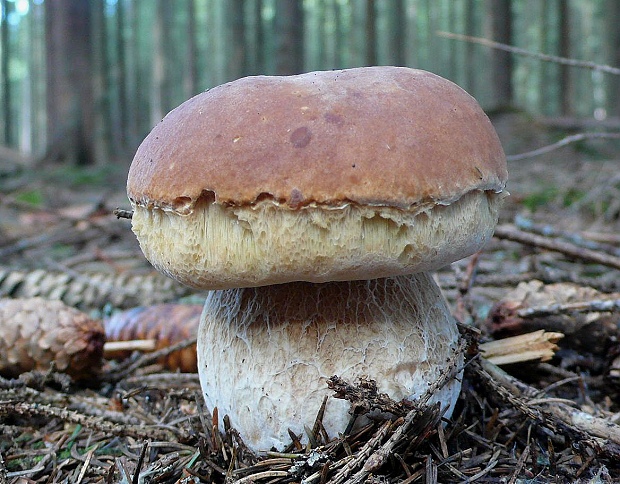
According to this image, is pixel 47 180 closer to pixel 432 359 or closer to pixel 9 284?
pixel 9 284

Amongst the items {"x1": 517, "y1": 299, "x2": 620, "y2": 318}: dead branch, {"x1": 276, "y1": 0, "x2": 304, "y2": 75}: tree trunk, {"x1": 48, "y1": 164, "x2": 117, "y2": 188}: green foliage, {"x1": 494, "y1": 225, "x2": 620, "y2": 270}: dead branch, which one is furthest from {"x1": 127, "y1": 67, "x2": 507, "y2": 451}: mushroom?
{"x1": 48, "y1": 164, "x2": 117, "y2": 188}: green foliage

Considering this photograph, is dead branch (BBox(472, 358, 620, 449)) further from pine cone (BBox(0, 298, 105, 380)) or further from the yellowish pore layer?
pine cone (BBox(0, 298, 105, 380))

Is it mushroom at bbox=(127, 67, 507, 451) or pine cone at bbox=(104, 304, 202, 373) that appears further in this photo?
pine cone at bbox=(104, 304, 202, 373)

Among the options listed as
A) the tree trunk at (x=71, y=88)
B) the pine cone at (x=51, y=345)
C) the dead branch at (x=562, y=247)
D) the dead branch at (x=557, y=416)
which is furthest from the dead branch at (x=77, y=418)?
the tree trunk at (x=71, y=88)

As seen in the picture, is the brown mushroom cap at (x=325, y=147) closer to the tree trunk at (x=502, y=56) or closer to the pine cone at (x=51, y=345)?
the pine cone at (x=51, y=345)

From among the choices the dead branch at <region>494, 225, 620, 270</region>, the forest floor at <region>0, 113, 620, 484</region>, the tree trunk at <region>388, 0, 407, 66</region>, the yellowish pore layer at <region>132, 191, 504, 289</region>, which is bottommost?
the forest floor at <region>0, 113, 620, 484</region>

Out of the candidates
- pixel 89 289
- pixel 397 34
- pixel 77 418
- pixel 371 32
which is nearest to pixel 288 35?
pixel 371 32

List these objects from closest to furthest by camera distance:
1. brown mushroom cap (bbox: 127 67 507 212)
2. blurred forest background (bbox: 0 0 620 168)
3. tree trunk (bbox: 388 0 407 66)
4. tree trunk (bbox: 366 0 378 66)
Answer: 1. brown mushroom cap (bbox: 127 67 507 212)
2. blurred forest background (bbox: 0 0 620 168)
3. tree trunk (bbox: 366 0 378 66)
4. tree trunk (bbox: 388 0 407 66)

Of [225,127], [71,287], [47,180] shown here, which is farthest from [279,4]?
[225,127]
